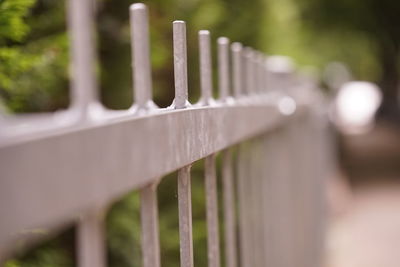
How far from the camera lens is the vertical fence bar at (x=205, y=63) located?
1.46 m

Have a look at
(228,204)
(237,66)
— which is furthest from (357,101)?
(228,204)

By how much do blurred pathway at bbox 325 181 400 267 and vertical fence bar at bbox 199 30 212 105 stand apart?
4.20 metres

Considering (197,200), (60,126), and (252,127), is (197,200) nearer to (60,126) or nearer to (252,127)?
(252,127)

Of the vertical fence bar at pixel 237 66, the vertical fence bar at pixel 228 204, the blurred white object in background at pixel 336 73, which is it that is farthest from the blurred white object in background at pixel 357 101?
the vertical fence bar at pixel 228 204

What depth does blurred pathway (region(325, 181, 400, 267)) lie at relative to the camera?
5938mm

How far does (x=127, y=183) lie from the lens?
0.91m

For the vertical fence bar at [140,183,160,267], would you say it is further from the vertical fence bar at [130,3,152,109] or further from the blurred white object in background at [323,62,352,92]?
the blurred white object in background at [323,62,352,92]

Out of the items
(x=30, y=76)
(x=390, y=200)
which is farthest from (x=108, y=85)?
(x=390, y=200)

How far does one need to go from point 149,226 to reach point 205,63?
48 cm

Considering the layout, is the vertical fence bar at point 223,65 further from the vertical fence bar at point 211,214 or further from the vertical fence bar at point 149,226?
the vertical fence bar at point 149,226

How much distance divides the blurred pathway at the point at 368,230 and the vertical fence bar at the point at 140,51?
4.63m

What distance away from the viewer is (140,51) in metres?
1.08

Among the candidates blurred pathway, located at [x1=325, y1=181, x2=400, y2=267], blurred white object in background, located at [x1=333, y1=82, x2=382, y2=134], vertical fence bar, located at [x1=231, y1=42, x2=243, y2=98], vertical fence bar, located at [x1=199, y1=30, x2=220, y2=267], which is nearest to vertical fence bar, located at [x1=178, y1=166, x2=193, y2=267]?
vertical fence bar, located at [x1=199, y1=30, x2=220, y2=267]

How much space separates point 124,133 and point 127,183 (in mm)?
57
